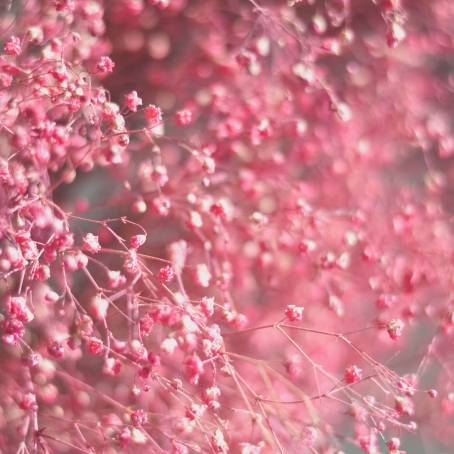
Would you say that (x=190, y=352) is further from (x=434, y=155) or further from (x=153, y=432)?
(x=434, y=155)

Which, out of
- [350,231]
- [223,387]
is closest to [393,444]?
[223,387]

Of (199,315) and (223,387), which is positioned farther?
(223,387)

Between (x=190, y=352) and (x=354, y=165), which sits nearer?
(x=190, y=352)

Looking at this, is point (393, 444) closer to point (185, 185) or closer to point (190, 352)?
point (190, 352)

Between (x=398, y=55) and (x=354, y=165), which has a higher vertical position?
(x=398, y=55)

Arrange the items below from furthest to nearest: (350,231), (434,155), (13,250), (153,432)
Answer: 1. (434,155)
2. (350,231)
3. (153,432)
4. (13,250)

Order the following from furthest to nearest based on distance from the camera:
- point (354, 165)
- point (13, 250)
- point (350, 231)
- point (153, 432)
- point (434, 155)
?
1. point (434, 155)
2. point (354, 165)
3. point (350, 231)
4. point (153, 432)
5. point (13, 250)

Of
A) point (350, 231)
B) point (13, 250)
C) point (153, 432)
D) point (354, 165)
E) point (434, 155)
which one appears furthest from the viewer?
point (434, 155)

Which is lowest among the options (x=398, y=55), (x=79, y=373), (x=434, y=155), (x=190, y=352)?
(x=79, y=373)

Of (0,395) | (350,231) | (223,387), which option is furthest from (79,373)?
(350,231)
